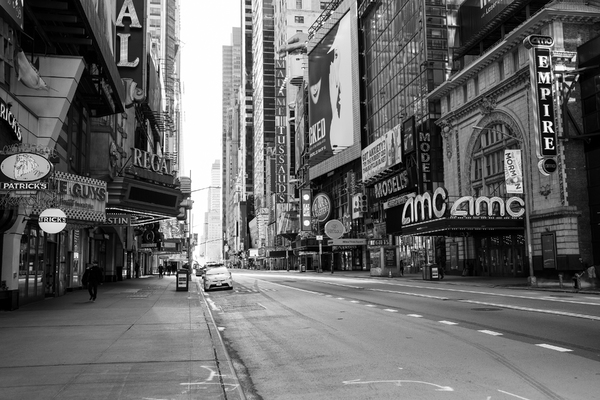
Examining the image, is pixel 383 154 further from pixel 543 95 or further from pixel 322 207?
pixel 322 207

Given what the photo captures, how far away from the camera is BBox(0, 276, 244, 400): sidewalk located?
308 inches

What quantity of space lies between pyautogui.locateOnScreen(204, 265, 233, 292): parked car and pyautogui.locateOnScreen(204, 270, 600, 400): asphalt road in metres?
15.2

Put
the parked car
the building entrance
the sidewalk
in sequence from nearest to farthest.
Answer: the sidewalk → the parked car → the building entrance

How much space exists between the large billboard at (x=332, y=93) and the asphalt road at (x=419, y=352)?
235 ft

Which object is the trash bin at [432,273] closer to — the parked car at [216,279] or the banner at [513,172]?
the banner at [513,172]

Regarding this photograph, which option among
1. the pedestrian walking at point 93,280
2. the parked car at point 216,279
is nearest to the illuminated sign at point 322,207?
the parked car at point 216,279

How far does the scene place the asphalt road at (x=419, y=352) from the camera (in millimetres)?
7643

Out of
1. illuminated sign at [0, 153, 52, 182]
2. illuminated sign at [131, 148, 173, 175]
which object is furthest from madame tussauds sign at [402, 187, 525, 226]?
illuminated sign at [0, 153, 52, 182]

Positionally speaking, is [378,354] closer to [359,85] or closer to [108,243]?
[108,243]

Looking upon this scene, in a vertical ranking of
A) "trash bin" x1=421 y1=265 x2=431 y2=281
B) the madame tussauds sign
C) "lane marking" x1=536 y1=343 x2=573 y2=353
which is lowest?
"lane marking" x1=536 y1=343 x2=573 y2=353

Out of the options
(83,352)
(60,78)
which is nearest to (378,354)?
(83,352)

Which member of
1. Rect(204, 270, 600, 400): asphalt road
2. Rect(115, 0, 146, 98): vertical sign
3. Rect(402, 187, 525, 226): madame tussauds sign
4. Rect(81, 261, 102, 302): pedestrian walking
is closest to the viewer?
Rect(204, 270, 600, 400): asphalt road

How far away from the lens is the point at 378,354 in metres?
10.3

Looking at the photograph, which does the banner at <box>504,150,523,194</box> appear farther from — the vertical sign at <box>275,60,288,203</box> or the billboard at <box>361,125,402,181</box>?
the vertical sign at <box>275,60,288,203</box>
